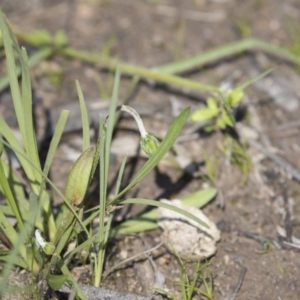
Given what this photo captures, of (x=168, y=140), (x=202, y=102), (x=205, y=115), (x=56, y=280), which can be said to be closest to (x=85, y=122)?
(x=168, y=140)

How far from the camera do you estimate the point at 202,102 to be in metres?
2.83

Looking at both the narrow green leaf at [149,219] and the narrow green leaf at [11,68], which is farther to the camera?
the narrow green leaf at [149,219]

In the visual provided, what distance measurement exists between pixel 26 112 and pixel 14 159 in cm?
59

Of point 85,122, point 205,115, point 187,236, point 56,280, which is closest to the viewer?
point 56,280

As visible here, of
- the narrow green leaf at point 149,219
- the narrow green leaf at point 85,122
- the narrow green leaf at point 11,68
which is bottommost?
the narrow green leaf at point 149,219

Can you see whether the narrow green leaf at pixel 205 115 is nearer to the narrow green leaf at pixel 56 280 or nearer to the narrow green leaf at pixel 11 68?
the narrow green leaf at pixel 11 68

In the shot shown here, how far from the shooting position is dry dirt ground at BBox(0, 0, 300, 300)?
2014mm

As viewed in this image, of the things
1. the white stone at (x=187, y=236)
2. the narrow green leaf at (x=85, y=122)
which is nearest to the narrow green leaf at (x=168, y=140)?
the narrow green leaf at (x=85, y=122)

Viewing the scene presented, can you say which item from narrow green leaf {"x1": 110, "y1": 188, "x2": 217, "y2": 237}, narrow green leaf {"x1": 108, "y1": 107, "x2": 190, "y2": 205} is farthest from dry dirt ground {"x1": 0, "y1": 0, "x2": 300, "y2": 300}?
narrow green leaf {"x1": 108, "y1": 107, "x2": 190, "y2": 205}

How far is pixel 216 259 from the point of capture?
204 centimetres

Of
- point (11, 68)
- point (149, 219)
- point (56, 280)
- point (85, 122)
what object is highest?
point (11, 68)

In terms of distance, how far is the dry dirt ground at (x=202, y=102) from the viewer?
2.01m

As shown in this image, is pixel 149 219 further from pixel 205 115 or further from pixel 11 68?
pixel 11 68

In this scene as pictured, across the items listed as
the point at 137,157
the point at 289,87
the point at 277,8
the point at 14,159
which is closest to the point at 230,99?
the point at 137,157
